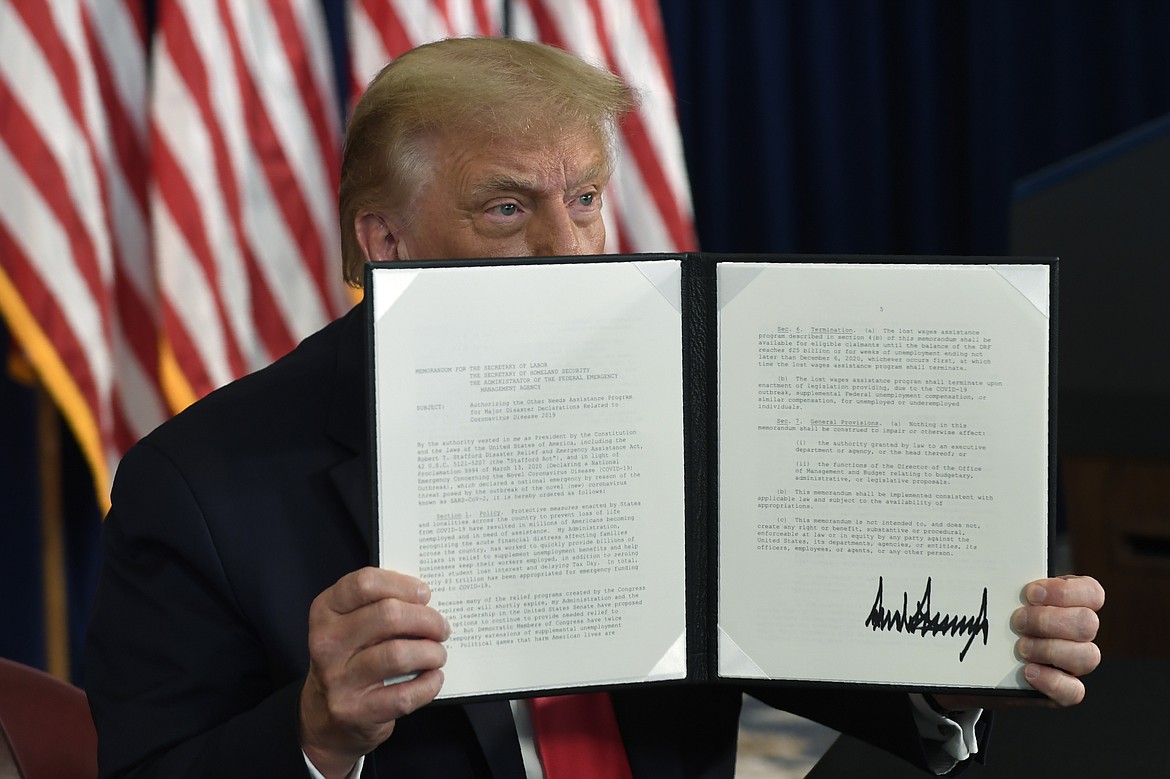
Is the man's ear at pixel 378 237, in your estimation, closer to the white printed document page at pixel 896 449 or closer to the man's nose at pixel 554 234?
the man's nose at pixel 554 234

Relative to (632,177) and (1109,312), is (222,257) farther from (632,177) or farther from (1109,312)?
(1109,312)

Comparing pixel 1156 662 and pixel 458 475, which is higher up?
pixel 458 475

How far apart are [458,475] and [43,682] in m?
0.59

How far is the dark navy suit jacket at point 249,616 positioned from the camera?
Answer: 3.81 feet

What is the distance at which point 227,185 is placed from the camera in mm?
2846

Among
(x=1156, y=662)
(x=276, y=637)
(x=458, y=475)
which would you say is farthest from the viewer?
(x=1156, y=662)

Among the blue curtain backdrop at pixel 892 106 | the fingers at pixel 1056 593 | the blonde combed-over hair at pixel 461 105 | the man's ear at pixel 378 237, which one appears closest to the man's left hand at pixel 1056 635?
the fingers at pixel 1056 593

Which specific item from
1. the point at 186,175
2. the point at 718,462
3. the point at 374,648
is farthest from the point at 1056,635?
the point at 186,175

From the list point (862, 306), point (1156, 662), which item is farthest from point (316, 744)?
point (1156, 662)

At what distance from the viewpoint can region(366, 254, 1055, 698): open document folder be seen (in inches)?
38.2

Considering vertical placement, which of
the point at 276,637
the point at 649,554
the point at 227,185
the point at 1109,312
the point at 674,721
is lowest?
the point at 674,721

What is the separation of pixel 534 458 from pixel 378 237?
2.05ft

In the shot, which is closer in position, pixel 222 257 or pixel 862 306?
pixel 862 306

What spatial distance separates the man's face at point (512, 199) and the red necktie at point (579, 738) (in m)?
0.50
